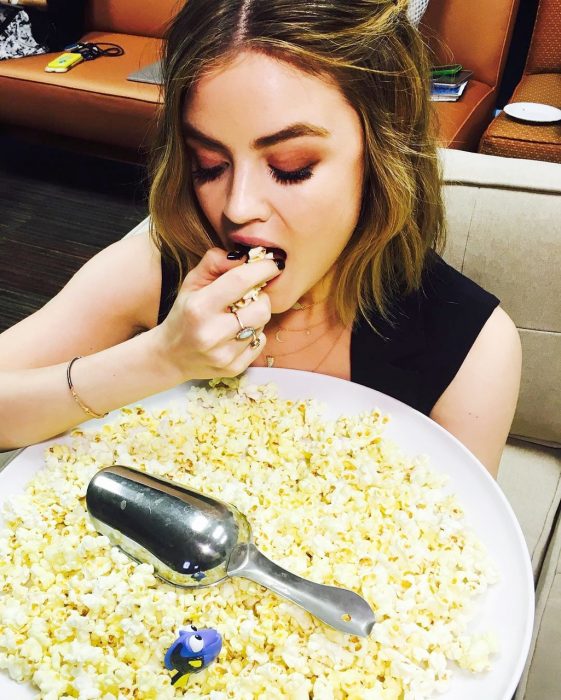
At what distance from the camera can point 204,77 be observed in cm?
92

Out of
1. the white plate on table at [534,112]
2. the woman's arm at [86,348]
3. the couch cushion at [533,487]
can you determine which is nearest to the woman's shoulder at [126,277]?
the woman's arm at [86,348]

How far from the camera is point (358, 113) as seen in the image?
997mm

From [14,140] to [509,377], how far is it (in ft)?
14.5

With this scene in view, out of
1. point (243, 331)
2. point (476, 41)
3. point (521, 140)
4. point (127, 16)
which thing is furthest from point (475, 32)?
point (243, 331)

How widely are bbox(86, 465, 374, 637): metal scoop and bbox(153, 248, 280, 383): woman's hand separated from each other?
0.20 meters

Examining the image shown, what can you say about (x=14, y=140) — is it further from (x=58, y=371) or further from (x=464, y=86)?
(x=58, y=371)

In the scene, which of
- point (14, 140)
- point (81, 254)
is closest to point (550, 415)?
point (81, 254)

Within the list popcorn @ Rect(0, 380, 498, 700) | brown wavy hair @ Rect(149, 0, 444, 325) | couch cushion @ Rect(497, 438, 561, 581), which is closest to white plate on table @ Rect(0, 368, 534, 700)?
popcorn @ Rect(0, 380, 498, 700)

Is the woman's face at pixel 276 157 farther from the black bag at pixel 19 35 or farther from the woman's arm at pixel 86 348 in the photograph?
the black bag at pixel 19 35

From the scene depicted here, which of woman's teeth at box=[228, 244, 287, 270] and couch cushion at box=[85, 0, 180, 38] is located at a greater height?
woman's teeth at box=[228, 244, 287, 270]

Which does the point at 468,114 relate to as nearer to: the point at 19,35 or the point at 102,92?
the point at 102,92

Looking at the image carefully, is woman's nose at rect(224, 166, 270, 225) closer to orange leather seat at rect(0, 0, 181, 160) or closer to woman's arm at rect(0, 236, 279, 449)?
woman's arm at rect(0, 236, 279, 449)

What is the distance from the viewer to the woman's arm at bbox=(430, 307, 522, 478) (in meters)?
1.24

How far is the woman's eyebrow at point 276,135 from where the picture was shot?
0.91 metres
